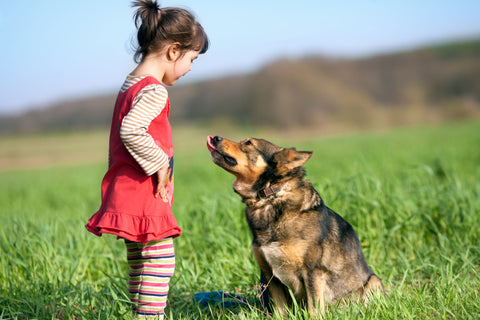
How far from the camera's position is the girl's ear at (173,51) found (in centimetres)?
260

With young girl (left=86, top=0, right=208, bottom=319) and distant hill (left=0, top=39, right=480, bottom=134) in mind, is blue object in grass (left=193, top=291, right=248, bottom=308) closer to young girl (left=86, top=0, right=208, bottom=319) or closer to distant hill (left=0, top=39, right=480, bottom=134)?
young girl (left=86, top=0, right=208, bottom=319)

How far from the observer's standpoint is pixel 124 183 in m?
2.50

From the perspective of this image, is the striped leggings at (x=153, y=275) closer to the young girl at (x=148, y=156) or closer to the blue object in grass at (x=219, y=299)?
the young girl at (x=148, y=156)

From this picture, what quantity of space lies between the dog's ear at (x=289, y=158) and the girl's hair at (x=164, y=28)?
884 millimetres

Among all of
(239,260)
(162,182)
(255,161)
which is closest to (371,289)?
(255,161)

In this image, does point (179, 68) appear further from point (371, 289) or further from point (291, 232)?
point (371, 289)

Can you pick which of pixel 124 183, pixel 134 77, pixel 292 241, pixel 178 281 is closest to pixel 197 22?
pixel 134 77

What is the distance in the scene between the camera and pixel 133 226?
245 cm

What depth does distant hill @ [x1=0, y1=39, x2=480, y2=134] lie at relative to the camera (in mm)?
36156

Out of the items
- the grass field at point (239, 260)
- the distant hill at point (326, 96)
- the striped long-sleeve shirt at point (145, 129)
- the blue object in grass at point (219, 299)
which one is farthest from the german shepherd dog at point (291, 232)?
the distant hill at point (326, 96)

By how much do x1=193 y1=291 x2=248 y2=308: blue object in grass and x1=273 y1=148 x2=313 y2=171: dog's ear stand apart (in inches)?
38.6

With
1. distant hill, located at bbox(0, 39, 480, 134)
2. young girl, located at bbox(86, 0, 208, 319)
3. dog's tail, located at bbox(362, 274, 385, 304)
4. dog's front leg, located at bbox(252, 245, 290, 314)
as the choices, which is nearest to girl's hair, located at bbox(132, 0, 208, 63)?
young girl, located at bbox(86, 0, 208, 319)

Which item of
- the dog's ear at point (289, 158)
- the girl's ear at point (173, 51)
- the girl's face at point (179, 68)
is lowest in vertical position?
the dog's ear at point (289, 158)

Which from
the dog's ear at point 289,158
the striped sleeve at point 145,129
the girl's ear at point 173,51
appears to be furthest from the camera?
the dog's ear at point 289,158
